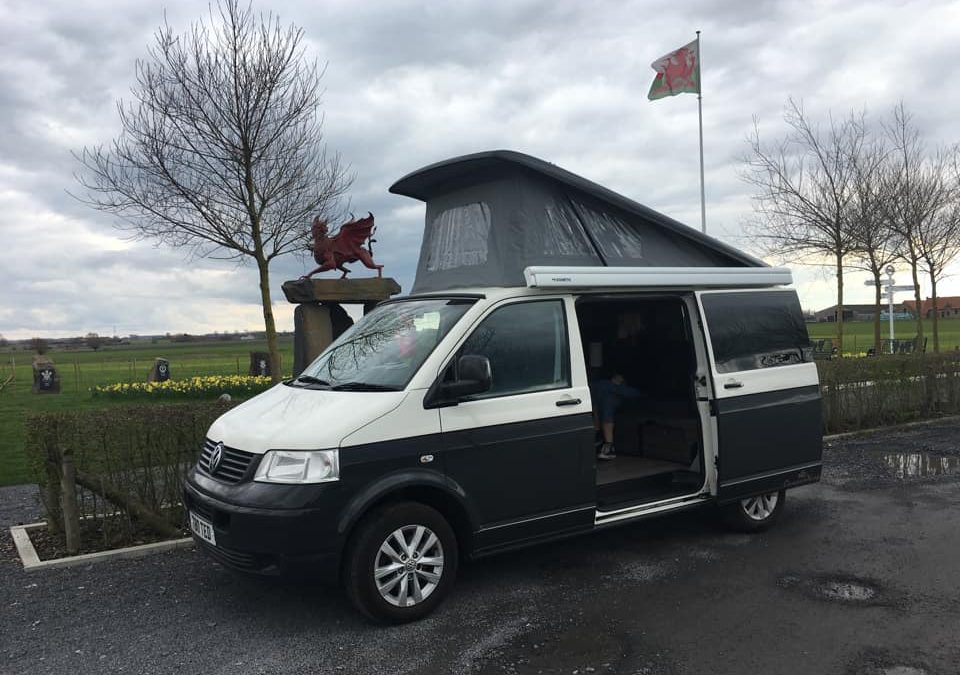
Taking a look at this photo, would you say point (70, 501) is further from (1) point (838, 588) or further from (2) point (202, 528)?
(1) point (838, 588)

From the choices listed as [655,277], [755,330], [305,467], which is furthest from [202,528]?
[755,330]

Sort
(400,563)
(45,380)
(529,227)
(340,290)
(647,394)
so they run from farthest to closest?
(45,380), (340,290), (647,394), (529,227), (400,563)

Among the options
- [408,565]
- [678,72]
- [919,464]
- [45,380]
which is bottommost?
[919,464]

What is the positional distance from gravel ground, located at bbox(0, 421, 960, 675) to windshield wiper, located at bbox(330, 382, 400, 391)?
4.04ft

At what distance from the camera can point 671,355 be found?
6.59 meters

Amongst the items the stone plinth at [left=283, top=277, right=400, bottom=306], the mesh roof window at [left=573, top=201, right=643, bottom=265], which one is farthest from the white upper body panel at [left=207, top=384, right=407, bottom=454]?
the stone plinth at [left=283, top=277, right=400, bottom=306]

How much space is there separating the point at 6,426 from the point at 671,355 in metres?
13.3

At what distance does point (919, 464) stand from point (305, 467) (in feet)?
25.6

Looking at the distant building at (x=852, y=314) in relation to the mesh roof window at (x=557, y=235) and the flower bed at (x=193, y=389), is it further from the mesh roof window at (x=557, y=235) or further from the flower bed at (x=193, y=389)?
the mesh roof window at (x=557, y=235)

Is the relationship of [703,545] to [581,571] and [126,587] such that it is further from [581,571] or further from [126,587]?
[126,587]

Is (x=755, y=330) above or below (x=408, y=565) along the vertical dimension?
above

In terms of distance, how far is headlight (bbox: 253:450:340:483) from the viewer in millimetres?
3961

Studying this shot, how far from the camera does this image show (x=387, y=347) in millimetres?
4891

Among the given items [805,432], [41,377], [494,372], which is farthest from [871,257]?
[41,377]
